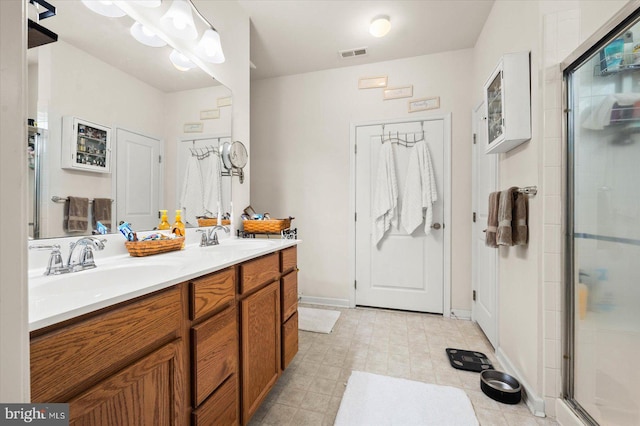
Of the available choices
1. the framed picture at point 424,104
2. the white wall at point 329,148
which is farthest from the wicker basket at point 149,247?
the framed picture at point 424,104

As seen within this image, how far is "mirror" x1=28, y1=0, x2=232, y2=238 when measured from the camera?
1.09m

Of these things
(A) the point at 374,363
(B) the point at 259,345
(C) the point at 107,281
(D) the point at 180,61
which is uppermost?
(D) the point at 180,61

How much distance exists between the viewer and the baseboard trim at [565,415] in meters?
1.35

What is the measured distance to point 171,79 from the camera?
5.46 feet

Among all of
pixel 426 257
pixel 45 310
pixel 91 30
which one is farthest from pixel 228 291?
pixel 426 257

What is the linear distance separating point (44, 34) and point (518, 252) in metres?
2.39

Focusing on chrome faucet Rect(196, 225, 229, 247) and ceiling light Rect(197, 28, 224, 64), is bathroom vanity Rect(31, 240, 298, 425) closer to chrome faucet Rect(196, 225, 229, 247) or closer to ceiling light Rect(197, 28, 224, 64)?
chrome faucet Rect(196, 225, 229, 247)

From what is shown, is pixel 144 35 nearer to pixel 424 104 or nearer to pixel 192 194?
pixel 192 194

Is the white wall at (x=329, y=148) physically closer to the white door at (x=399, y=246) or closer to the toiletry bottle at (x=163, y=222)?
the white door at (x=399, y=246)

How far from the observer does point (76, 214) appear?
1199 millimetres

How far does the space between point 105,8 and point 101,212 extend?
946mm

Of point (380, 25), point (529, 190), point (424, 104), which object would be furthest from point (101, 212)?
point (424, 104)

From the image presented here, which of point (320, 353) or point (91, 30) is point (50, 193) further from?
point (320, 353)

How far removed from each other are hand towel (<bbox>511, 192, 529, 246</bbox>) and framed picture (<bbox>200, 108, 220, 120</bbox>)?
2089 mm
